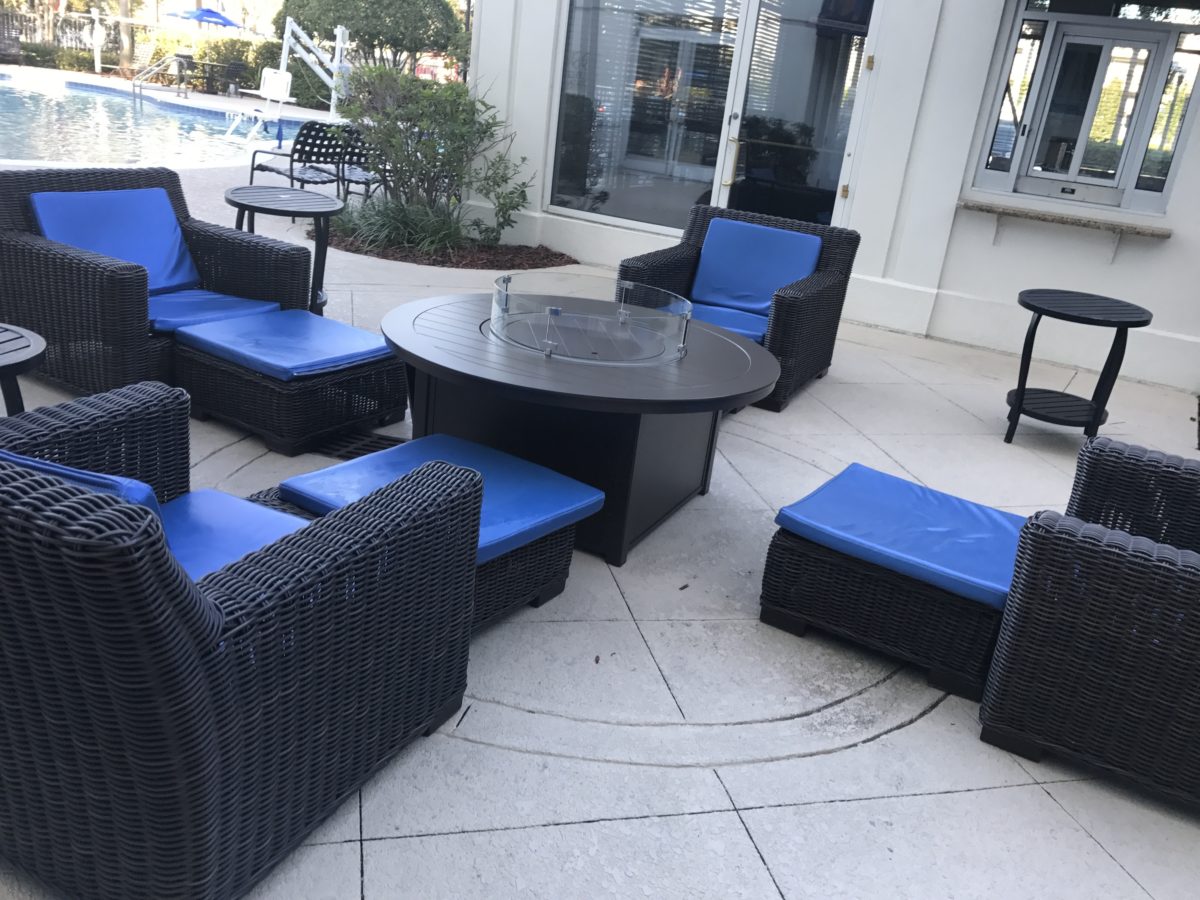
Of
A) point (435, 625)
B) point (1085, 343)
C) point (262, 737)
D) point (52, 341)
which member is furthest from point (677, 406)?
point (1085, 343)

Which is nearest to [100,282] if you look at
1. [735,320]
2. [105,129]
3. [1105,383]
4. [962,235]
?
[735,320]

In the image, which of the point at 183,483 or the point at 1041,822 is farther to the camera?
the point at 183,483

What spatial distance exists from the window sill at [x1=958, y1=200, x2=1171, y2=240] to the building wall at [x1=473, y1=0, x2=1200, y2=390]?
5cm

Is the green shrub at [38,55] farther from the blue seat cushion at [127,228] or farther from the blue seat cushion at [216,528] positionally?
the blue seat cushion at [216,528]

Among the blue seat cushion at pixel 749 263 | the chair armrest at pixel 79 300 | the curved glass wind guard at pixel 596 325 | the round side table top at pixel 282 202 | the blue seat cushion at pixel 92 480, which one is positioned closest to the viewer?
the blue seat cushion at pixel 92 480

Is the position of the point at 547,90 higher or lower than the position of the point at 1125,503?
higher

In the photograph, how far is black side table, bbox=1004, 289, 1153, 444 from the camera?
433 cm

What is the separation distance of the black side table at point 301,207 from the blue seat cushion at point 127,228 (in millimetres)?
384

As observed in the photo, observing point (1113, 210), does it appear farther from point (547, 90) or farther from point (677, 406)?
point (677, 406)

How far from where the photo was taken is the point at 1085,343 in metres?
6.06

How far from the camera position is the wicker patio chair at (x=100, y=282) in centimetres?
335

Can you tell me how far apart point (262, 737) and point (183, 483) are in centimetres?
90

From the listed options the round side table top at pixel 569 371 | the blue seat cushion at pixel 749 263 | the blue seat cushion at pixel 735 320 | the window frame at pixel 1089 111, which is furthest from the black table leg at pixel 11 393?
the window frame at pixel 1089 111

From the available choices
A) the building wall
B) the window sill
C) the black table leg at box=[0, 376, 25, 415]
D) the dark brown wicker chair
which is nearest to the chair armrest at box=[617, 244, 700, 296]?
the dark brown wicker chair
